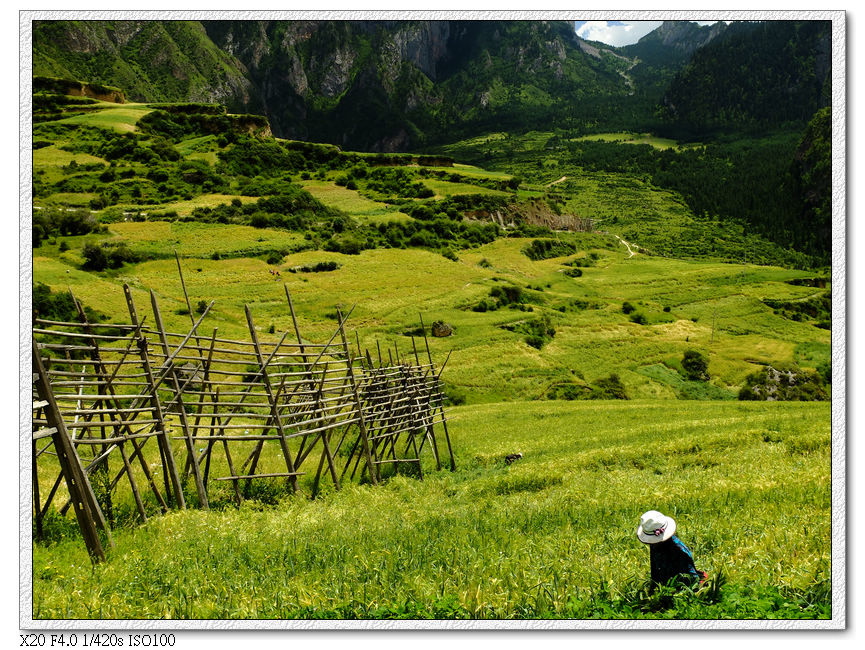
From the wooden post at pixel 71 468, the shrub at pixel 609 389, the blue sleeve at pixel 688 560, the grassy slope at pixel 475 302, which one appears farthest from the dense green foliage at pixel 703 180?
the wooden post at pixel 71 468

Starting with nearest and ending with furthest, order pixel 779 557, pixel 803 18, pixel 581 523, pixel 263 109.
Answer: pixel 779 557
pixel 581 523
pixel 803 18
pixel 263 109

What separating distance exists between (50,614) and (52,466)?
656 centimetres

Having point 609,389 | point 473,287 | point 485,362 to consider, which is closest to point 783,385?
point 609,389

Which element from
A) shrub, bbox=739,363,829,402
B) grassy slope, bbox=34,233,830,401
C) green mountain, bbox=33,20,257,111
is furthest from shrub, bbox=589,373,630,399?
green mountain, bbox=33,20,257,111

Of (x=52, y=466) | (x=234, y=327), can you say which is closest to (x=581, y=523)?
(x=52, y=466)

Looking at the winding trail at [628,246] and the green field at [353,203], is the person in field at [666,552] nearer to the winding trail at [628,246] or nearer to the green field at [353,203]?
the green field at [353,203]

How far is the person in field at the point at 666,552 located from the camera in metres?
3.69

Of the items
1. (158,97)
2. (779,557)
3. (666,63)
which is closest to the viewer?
(779,557)

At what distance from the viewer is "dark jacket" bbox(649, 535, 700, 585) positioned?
12.4ft

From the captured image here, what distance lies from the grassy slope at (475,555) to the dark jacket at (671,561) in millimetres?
233

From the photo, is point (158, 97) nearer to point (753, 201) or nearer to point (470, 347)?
point (470, 347)

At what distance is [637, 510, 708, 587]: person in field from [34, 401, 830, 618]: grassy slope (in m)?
0.22

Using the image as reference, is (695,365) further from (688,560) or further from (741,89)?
(741,89)

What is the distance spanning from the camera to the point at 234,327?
82.0 ft
